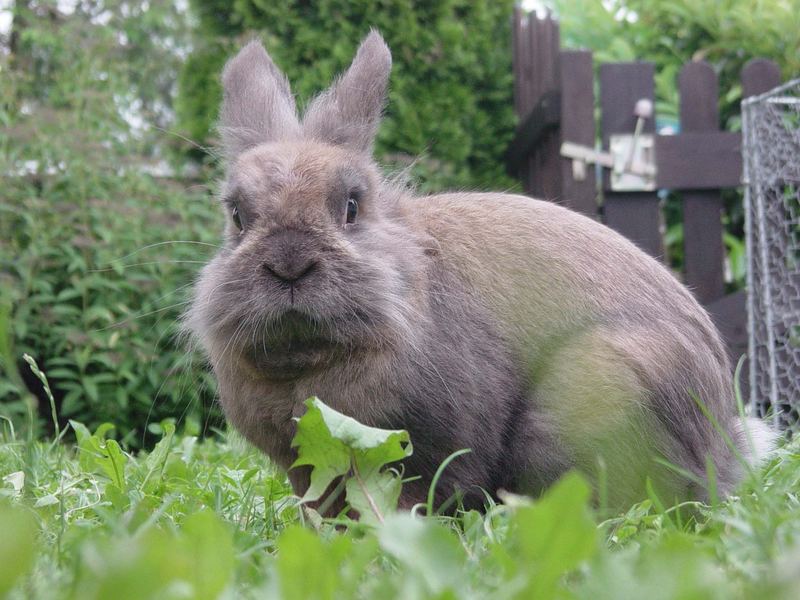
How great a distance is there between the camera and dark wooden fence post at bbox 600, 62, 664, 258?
6.02 metres

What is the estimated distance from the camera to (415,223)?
3203 millimetres

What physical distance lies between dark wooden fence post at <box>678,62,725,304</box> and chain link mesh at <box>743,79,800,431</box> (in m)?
1.21

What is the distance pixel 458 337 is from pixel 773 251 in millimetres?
2630

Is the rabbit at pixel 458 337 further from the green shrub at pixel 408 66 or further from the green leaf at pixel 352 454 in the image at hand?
the green shrub at pixel 408 66

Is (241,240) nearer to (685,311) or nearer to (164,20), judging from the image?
(685,311)

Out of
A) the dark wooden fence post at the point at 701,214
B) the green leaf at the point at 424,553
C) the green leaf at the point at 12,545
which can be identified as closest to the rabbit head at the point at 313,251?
the green leaf at the point at 424,553

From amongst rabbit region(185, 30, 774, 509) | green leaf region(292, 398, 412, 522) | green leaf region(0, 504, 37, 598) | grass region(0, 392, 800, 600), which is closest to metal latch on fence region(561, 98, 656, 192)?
rabbit region(185, 30, 774, 509)

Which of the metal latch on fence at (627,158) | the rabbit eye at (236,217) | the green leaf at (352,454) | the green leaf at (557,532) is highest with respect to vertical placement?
the metal latch on fence at (627,158)

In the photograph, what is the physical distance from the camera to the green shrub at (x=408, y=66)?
22.0 ft

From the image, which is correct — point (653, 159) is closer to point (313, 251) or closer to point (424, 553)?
point (313, 251)

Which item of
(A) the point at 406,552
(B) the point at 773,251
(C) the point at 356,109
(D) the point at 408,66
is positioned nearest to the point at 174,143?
(D) the point at 408,66

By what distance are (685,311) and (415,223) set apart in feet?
3.12

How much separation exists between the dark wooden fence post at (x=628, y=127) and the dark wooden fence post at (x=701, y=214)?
0.71 feet

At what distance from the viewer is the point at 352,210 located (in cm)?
300
